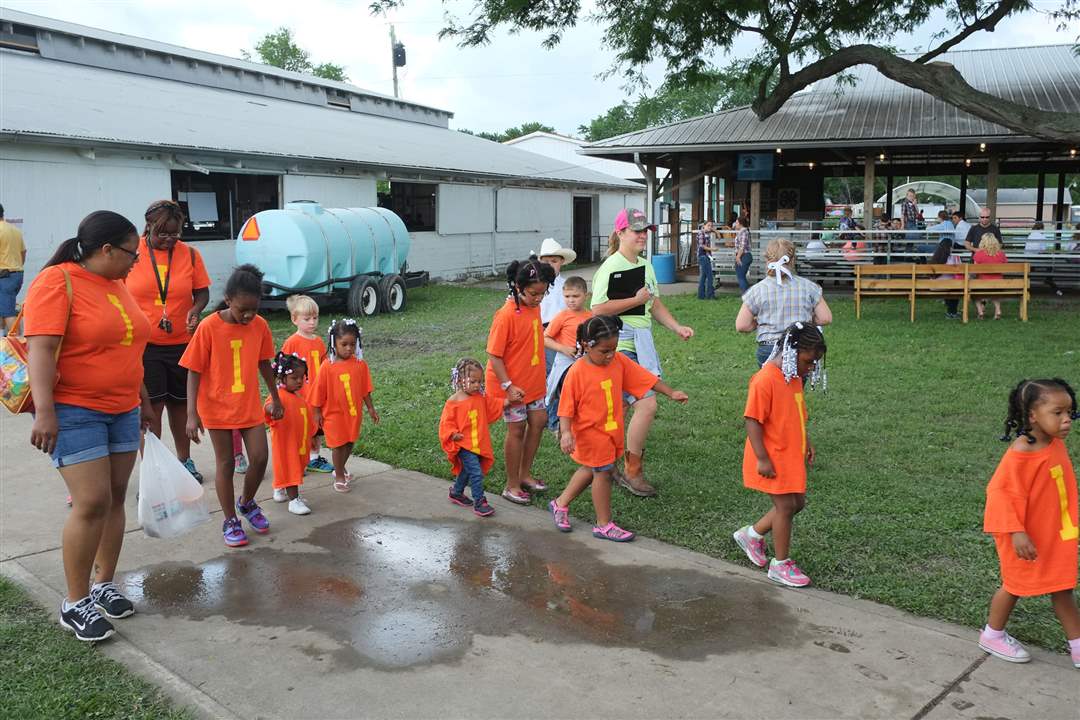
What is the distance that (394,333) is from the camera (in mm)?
13758

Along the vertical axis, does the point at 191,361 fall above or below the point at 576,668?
above

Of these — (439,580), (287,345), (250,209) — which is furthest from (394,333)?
(439,580)

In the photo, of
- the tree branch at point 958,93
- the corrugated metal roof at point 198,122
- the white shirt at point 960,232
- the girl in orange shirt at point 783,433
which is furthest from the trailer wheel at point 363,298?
the girl in orange shirt at point 783,433

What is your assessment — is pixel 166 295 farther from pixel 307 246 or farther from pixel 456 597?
pixel 307 246

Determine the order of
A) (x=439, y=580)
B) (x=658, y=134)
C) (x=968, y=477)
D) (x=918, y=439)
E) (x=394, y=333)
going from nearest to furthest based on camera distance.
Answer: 1. (x=439, y=580)
2. (x=968, y=477)
3. (x=918, y=439)
4. (x=394, y=333)
5. (x=658, y=134)

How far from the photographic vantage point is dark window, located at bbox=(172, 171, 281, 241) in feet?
53.0

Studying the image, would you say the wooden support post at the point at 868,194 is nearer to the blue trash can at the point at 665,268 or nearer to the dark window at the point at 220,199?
the blue trash can at the point at 665,268

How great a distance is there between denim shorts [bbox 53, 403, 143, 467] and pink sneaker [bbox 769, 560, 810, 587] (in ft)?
10.2

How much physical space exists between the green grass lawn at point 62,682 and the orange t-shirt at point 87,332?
1001 mm

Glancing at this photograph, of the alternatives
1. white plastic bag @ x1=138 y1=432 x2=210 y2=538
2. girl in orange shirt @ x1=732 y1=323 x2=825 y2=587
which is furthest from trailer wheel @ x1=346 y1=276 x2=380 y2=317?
girl in orange shirt @ x1=732 y1=323 x2=825 y2=587

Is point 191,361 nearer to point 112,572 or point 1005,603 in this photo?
point 112,572

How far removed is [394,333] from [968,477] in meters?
9.33

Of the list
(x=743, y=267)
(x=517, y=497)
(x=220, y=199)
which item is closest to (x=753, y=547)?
(x=517, y=497)

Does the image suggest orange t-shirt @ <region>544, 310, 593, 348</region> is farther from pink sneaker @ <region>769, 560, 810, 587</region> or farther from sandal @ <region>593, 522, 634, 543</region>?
pink sneaker @ <region>769, 560, 810, 587</region>
